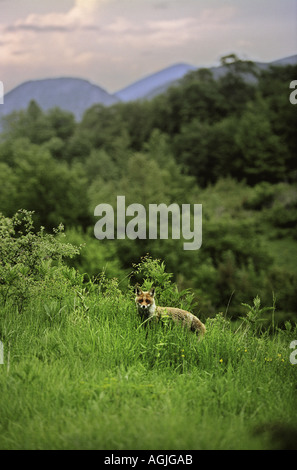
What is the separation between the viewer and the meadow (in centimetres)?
362

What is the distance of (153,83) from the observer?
9688 centimetres

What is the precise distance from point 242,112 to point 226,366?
291 ft

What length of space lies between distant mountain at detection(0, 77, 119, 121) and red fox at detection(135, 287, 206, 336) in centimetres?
7723

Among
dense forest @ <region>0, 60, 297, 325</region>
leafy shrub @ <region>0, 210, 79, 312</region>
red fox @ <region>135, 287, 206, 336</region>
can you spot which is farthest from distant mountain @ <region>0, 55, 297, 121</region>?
red fox @ <region>135, 287, 206, 336</region>

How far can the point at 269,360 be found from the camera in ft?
17.1

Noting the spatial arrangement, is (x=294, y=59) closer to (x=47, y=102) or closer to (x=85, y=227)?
(x=47, y=102)

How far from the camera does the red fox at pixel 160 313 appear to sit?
5492 mm

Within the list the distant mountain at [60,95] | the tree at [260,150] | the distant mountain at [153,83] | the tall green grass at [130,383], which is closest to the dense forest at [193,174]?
the tree at [260,150]

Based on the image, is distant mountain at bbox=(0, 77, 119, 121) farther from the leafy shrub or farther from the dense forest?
the leafy shrub

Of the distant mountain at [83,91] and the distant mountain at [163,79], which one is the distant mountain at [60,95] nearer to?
Result: the distant mountain at [83,91]

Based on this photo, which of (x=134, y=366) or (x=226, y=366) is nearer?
(x=134, y=366)

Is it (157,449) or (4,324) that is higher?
(4,324)

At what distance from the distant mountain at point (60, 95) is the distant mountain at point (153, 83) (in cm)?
339
